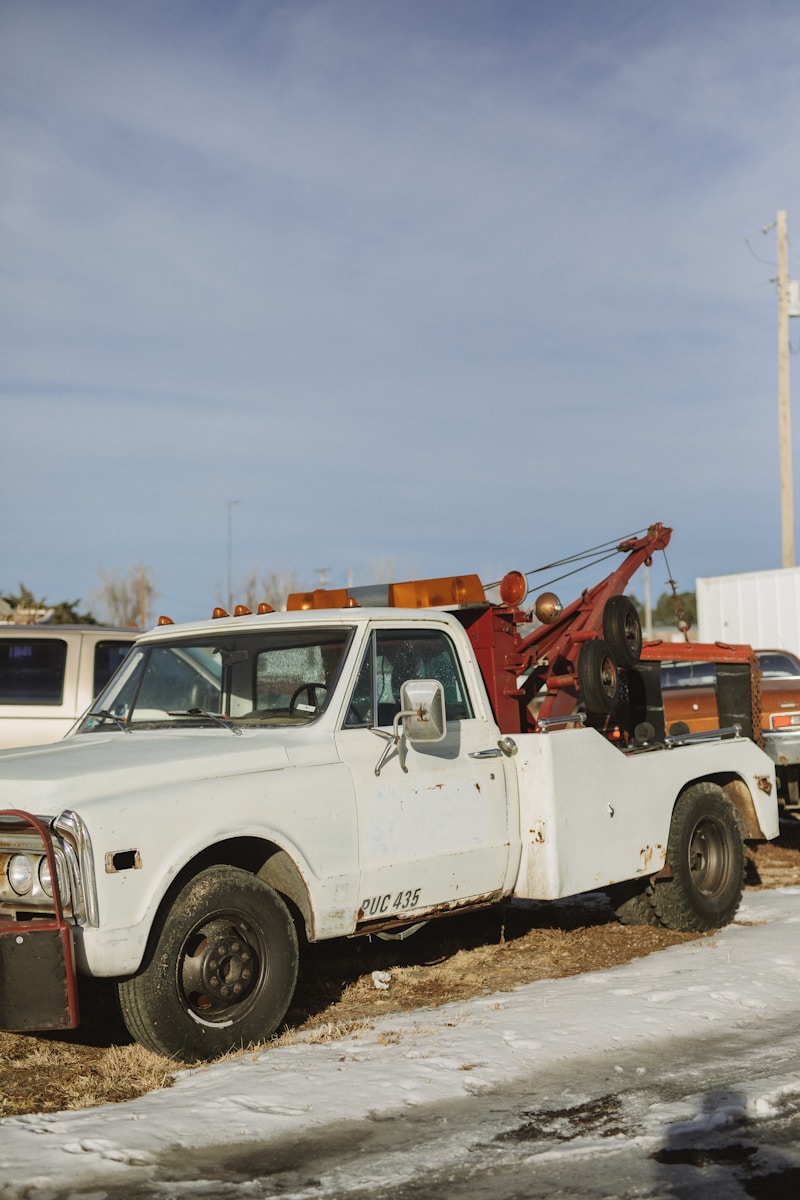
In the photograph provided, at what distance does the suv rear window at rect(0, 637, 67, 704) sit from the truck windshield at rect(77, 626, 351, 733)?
3305mm

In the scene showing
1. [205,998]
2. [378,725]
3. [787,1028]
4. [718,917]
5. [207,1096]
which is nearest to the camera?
[207,1096]

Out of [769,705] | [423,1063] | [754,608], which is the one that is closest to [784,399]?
[754,608]

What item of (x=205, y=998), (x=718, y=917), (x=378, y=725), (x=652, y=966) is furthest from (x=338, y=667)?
(x=718, y=917)

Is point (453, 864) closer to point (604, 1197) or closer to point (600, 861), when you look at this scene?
point (600, 861)

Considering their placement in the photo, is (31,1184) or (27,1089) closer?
(31,1184)

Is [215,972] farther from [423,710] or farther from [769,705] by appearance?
[769,705]

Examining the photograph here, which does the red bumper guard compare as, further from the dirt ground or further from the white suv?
the white suv

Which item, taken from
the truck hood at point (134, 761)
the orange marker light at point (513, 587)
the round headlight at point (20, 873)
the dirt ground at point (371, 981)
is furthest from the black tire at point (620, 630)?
the round headlight at point (20, 873)

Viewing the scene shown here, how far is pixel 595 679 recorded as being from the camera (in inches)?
298

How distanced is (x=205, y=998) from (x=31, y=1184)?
1.42m

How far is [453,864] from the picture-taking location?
6258mm

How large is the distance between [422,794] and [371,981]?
131 centimetres

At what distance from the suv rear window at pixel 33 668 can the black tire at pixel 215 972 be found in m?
4.78

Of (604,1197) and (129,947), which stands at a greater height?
(129,947)
